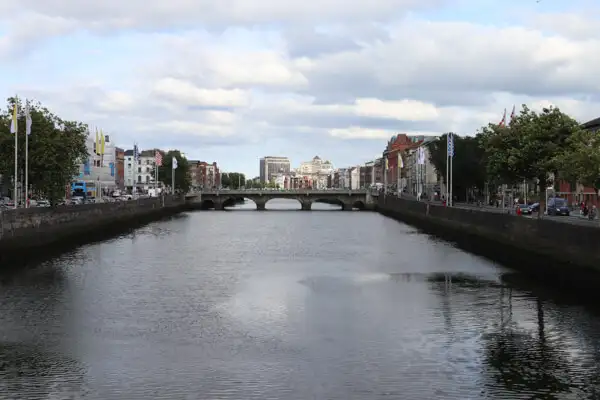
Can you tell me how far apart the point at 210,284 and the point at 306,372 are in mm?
20555

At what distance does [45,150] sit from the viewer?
74250mm

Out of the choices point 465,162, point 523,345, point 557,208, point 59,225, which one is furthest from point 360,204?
point 523,345

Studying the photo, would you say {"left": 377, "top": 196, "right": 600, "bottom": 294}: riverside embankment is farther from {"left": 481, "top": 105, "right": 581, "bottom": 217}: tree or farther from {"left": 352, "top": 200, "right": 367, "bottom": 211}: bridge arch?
{"left": 352, "top": 200, "right": 367, "bottom": 211}: bridge arch

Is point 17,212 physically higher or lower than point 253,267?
higher

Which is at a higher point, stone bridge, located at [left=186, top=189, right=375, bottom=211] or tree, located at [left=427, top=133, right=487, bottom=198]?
tree, located at [left=427, top=133, right=487, bottom=198]

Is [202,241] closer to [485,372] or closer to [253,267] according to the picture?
[253,267]

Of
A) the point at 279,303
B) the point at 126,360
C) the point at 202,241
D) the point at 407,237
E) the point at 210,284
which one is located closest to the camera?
the point at 126,360

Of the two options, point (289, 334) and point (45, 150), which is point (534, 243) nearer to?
point (289, 334)

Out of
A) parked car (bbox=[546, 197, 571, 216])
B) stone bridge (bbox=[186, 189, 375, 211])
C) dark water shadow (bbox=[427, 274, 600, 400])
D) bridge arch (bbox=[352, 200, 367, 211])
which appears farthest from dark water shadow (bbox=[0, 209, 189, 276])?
bridge arch (bbox=[352, 200, 367, 211])

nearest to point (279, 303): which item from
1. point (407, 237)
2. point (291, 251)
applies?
point (291, 251)

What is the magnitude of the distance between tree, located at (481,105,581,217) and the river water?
73.8 feet

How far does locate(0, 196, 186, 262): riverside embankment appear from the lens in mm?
56344

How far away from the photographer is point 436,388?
20.5 metres

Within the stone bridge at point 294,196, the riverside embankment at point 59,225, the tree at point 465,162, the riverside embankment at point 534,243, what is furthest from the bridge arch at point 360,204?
the riverside embankment at point 534,243
